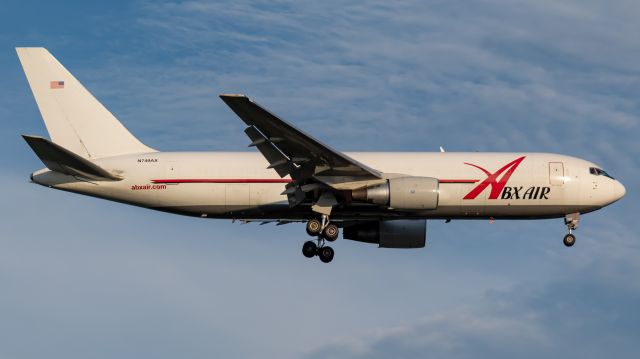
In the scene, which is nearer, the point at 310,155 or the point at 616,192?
the point at 310,155

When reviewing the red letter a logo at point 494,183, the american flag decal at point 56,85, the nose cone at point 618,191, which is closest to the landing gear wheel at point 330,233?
the red letter a logo at point 494,183

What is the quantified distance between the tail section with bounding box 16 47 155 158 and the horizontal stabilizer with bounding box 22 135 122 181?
6.40 ft

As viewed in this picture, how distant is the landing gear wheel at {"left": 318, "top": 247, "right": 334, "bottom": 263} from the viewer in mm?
50094

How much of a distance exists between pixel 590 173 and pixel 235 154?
15240 mm

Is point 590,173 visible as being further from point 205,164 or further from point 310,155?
point 205,164

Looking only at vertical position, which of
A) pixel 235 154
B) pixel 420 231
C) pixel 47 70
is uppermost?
pixel 47 70

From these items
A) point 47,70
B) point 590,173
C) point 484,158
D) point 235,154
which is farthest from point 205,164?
point 590,173

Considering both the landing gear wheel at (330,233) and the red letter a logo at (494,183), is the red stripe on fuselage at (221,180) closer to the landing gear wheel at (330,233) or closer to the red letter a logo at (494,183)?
the landing gear wheel at (330,233)

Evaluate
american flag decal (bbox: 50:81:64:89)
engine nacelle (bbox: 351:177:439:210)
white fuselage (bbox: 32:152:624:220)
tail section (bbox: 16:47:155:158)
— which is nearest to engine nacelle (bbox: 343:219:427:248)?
white fuselage (bbox: 32:152:624:220)

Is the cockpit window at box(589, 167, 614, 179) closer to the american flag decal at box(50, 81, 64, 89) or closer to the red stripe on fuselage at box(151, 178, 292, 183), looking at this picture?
the red stripe on fuselage at box(151, 178, 292, 183)

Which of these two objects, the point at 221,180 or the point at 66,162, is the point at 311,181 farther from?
the point at 66,162

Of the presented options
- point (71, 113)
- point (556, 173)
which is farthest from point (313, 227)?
point (71, 113)

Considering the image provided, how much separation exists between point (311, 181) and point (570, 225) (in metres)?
11.7

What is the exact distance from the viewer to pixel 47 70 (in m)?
51.1
